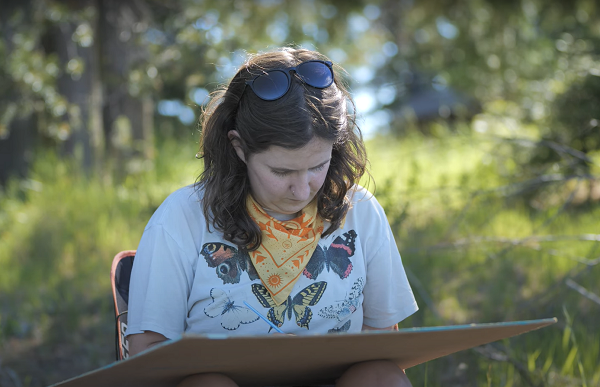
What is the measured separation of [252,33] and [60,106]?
10.7 ft

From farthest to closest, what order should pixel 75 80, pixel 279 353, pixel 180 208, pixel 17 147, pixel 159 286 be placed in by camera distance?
pixel 17 147 < pixel 75 80 < pixel 180 208 < pixel 159 286 < pixel 279 353

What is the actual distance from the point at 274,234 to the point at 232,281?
21cm

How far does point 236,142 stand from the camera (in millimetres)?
1963

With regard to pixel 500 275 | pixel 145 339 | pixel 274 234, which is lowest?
pixel 500 275

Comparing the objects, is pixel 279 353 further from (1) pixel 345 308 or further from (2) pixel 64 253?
(2) pixel 64 253

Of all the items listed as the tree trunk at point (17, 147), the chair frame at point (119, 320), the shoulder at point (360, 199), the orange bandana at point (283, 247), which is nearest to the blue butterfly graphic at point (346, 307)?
the orange bandana at point (283, 247)

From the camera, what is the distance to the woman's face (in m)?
1.84

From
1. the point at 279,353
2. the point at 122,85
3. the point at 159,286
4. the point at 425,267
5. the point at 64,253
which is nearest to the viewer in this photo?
the point at 279,353

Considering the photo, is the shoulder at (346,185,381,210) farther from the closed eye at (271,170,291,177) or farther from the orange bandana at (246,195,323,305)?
the closed eye at (271,170,291,177)

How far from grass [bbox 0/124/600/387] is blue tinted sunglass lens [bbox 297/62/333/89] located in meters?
0.88

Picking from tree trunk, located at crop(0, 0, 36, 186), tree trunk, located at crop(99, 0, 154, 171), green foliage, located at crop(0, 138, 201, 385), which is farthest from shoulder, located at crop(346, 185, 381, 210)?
tree trunk, located at crop(0, 0, 36, 186)

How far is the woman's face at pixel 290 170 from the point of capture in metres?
1.84

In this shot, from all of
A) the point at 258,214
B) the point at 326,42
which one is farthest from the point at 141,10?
the point at 258,214

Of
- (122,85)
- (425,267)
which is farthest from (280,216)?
(122,85)
